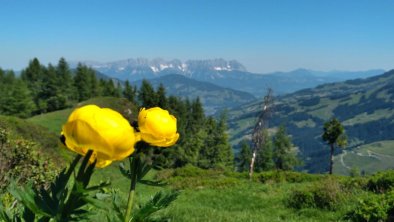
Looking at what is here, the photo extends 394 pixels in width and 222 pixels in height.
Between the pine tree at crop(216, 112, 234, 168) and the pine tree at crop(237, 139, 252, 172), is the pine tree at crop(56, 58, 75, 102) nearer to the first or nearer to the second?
the pine tree at crop(216, 112, 234, 168)

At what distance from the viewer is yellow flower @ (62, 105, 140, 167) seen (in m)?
1.40

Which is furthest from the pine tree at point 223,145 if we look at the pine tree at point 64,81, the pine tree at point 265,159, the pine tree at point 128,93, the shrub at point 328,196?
the shrub at point 328,196

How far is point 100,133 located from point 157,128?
442 millimetres

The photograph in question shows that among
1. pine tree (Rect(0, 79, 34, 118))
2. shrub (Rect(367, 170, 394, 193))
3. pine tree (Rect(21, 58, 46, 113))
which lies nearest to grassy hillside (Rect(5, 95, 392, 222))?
shrub (Rect(367, 170, 394, 193))

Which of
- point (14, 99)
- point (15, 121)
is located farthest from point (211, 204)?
point (14, 99)

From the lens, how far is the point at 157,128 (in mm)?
1816

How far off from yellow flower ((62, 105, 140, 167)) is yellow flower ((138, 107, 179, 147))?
288 millimetres

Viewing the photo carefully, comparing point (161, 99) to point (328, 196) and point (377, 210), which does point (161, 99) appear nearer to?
point (328, 196)

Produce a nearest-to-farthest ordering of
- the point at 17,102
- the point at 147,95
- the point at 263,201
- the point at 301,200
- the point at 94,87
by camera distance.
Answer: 1. the point at 301,200
2. the point at 263,201
3. the point at 17,102
4. the point at 147,95
5. the point at 94,87

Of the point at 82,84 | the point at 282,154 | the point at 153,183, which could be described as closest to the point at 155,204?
the point at 153,183

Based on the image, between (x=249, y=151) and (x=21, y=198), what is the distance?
100m

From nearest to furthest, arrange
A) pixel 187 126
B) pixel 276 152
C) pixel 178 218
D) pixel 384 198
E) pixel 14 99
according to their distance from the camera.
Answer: pixel 178 218, pixel 384 198, pixel 14 99, pixel 276 152, pixel 187 126

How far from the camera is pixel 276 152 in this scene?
9800 centimetres

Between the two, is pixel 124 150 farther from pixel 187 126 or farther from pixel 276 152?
pixel 187 126
